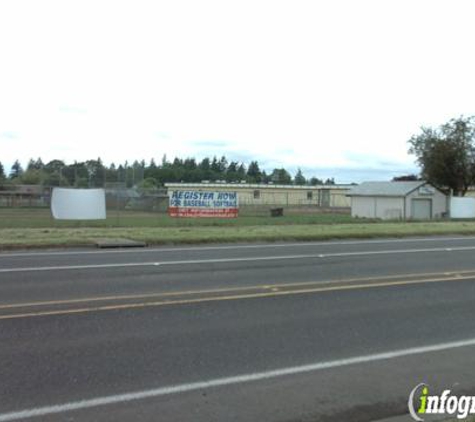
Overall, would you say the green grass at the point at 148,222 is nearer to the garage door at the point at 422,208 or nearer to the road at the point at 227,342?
the road at the point at 227,342

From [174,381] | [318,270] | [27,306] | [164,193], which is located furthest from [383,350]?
[164,193]

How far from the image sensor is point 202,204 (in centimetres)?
2662

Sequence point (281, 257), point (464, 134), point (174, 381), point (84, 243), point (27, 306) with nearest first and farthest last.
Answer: point (174, 381) < point (27, 306) < point (281, 257) < point (84, 243) < point (464, 134)

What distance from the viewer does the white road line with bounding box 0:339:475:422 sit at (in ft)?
14.7

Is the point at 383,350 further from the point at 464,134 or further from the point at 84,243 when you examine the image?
the point at 464,134

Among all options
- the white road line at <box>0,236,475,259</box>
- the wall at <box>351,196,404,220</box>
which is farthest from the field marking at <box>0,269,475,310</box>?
the wall at <box>351,196,404,220</box>

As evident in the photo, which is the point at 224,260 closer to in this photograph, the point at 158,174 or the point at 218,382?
the point at 218,382

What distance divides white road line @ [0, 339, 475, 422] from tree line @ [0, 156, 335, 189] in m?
46.0

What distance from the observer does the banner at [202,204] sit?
2611 cm

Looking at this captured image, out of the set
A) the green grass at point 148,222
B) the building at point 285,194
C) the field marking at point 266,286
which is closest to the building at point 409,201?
the green grass at point 148,222

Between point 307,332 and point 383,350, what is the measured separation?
98 centimetres

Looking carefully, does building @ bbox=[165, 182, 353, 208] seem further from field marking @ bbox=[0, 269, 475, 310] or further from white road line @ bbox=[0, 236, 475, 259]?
field marking @ bbox=[0, 269, 475, 310]

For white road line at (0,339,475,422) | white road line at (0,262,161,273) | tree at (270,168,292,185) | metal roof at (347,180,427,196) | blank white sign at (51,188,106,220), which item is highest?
tree at (270,168,292,185)

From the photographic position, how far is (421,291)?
979 cm
